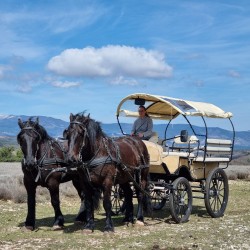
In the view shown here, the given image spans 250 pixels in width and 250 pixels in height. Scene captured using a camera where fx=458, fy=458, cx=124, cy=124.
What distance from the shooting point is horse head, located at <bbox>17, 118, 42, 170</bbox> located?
9.12 meters

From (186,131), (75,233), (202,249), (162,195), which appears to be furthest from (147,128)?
(202,249)

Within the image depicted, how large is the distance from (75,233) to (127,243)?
1446mm

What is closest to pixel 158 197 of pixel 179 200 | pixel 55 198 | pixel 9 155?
pixel 179 200

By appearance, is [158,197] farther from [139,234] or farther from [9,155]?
[9,155]

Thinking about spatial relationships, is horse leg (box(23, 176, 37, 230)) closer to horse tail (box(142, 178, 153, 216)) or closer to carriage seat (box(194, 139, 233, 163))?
horse tail (box(142, 178, 153, 216))

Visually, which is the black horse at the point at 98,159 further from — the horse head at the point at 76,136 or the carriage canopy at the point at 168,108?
the carriage canopy at the point at 168,108

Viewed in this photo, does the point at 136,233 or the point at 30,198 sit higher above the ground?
the point at 30,198

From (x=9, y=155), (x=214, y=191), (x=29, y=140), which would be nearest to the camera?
(x=29, y=140)

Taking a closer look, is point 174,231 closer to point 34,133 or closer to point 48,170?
point 48,170

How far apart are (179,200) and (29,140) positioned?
13.4 feet

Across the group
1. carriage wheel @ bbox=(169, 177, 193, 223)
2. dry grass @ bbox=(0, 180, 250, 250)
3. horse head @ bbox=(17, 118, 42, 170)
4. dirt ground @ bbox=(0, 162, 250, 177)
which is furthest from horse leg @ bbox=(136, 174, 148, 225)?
dirt ground @ bbox=(0, 162, 250, 177)

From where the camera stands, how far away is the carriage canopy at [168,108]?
37.1 ft

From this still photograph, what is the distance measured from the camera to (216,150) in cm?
1212

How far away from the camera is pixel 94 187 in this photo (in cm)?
950
